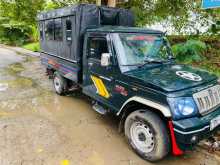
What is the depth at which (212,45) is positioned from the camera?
32.8 ft

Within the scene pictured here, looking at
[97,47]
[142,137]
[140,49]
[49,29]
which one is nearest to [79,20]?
[97,47]

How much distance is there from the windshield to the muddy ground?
165 cm

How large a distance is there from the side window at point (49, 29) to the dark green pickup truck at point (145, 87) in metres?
1.39

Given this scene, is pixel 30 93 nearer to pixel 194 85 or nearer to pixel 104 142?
pixel 104 142

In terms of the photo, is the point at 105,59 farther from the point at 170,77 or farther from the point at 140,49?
the point at 170,77

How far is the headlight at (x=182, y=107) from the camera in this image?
3.41 metres

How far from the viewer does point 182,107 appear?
3.45 metres

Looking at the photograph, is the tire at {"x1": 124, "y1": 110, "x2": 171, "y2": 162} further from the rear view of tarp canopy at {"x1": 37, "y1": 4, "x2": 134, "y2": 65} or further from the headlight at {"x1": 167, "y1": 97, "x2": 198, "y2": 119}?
the rear view of tarp canopy at {"x1": 37, "y1": 4, "x2": 134, "y2": 65}

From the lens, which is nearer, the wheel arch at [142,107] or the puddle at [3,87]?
the wheel arch at [142,107]

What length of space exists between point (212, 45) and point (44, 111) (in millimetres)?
7580

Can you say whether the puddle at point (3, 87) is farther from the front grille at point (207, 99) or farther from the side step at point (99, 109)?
the front grille at point (207, 99)

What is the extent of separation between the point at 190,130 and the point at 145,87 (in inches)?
37.6

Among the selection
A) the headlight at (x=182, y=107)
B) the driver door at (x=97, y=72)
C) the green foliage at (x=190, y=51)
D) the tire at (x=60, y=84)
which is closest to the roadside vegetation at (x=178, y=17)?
the green foliage at (x=190, y=51)

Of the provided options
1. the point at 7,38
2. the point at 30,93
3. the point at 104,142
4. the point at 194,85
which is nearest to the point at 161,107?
the point at 194,85
